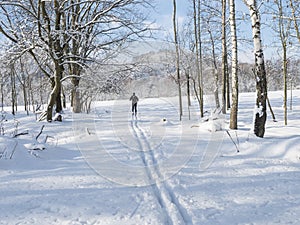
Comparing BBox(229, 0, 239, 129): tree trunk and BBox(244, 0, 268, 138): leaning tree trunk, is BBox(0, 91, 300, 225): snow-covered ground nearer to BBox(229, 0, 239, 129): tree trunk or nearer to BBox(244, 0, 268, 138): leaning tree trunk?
BBox(244, 0, 268, 138): leaning tree trunk

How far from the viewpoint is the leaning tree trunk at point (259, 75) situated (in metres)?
7.71

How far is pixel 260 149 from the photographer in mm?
6594

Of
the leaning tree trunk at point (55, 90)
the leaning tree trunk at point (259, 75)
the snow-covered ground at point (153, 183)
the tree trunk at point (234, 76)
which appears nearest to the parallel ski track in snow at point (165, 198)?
the snow-covered ground at point (153, 183)

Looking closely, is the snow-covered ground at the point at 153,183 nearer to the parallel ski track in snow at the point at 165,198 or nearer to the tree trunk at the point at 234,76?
the parallel ski track in snow at the point at 165,198

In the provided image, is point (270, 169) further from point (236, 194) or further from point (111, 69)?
point (111, 69)

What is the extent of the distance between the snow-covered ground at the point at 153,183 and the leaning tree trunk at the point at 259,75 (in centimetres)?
47

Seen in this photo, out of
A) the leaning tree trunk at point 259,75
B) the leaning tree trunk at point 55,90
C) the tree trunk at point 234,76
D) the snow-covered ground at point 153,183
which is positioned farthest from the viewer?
the leaning tree trunk at point 55,90

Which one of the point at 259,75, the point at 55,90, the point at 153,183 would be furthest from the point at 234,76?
the point at 55,90

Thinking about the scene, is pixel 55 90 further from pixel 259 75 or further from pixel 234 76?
pixel 259 75

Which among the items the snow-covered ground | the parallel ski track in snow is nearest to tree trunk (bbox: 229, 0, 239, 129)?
the snow-covered ground

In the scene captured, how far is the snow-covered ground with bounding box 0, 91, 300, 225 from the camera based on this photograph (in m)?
3.45

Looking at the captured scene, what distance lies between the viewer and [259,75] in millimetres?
7750

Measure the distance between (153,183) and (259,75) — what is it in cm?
511

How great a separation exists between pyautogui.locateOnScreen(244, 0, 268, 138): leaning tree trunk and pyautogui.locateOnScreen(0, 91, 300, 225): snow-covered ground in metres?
0.47
